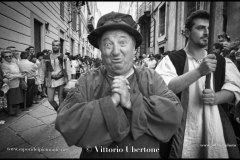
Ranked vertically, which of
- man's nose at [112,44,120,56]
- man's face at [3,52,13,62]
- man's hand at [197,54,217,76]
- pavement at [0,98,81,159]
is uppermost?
man's face at [3,52,13,62]

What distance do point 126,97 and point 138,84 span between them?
0.79ft

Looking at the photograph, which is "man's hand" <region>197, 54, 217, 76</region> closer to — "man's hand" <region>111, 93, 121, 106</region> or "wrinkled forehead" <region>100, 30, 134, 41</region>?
"wrinkled forehead" <region>100, 30, 134, 41</region>

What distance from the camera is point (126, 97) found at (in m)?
1.08

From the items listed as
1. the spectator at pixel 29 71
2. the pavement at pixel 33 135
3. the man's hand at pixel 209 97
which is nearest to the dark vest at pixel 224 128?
the man's hand at pixel 209 97

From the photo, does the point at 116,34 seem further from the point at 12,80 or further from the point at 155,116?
the point at 12,80

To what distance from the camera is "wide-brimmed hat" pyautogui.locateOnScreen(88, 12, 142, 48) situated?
1.20 m

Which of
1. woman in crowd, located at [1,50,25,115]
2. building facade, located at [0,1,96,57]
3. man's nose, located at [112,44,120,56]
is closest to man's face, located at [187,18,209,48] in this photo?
man's nose, located at [112,44,120,56]

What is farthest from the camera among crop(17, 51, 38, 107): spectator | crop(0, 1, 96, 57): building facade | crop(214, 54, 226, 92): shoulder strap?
crop(0, 1, 96, 57): building facade

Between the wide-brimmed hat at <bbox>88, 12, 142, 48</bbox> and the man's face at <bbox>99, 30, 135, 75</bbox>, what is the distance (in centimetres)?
3

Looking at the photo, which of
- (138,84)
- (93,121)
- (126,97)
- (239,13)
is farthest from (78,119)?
(239,13)

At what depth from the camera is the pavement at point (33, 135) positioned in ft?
9.58

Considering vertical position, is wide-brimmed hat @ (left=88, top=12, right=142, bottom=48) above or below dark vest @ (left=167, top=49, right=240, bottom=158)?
above

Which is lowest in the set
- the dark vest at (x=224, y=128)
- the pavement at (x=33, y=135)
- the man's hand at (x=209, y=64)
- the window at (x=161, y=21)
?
the pavement at (x=33, y=135)

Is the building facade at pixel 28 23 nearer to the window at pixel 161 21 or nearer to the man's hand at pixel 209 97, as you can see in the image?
the man's hand at pixel 209 97
